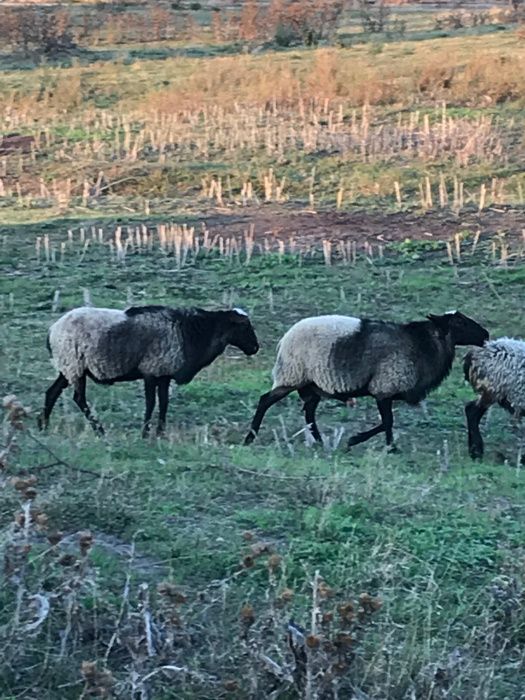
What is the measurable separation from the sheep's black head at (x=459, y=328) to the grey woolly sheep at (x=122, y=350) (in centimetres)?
223

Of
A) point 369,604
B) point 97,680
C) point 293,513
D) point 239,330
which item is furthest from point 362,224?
point 97,680

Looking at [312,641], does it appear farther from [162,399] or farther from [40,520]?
[162,399]

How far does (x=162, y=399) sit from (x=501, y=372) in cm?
295

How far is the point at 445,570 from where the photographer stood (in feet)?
19.1

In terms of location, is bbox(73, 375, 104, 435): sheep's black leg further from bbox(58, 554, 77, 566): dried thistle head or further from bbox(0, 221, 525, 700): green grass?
bbox(58, 554, 77, 566): dried thistle head

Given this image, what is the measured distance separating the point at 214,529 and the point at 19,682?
1.76m

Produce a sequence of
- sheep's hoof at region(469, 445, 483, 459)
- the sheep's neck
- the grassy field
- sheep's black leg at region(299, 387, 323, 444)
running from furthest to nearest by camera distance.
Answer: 1. the sheep's neck
2. sheep's black leg at region(299, 387, 323, 444)
3. sheep's hoof at region(469, 445, 483, 459)
4. the grassy field

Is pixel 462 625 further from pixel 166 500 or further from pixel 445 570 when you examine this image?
pixel 166 500

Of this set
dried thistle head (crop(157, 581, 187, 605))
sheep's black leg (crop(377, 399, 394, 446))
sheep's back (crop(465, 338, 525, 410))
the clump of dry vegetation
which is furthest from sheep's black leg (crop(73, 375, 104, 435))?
dried thistle head (crop(157, 581, 187, 605))

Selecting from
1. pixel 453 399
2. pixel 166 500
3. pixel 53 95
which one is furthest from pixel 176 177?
pixel 166 500

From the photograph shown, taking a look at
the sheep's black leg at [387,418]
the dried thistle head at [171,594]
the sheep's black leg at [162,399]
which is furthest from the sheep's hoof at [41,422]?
the dried thistle head at [171,594]

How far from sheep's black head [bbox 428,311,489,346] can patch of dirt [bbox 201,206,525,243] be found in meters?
7.40

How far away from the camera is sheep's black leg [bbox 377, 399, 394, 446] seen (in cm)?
988

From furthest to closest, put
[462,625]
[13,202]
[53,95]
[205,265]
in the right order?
1. [53,95]
2. [13,202]
3. [205,265]
4. [462,625]
